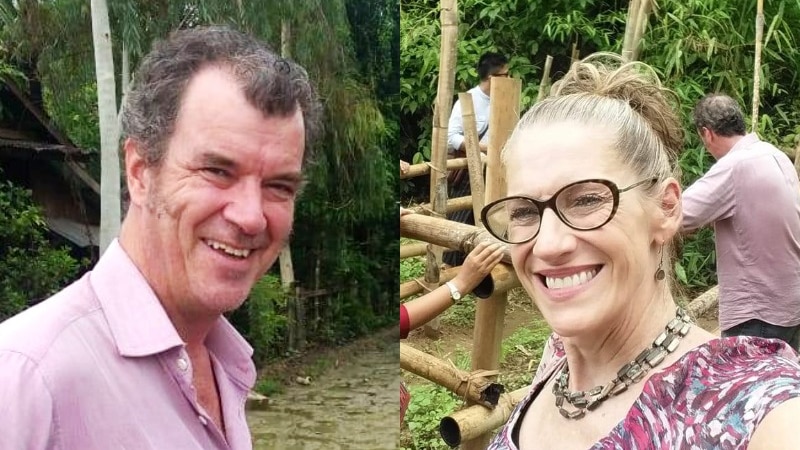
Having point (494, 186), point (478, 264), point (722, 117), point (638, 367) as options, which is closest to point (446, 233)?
point (478, 264)

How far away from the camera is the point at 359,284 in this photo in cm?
195

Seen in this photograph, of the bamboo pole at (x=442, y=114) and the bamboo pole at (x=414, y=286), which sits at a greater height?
the bamboo pole at (x=442, y=114)

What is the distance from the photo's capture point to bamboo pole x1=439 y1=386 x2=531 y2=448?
212 centimetres

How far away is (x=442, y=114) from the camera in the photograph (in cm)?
272

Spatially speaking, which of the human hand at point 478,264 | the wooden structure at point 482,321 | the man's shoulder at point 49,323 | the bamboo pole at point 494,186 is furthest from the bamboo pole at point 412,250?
the man's shoulder at point 49,323

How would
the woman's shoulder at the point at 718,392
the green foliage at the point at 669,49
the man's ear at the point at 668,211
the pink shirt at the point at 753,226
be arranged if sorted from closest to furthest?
the woman's shoulder at the point at 718,392 < the man's ear at the point at 668,211 < the pink shirt at the point at 753,226 < the green foliage at the point at 669,49

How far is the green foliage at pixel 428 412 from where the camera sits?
3.24 metres

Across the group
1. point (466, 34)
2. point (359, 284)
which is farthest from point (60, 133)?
point (466, 34)

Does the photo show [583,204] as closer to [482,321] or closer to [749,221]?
[482,321]

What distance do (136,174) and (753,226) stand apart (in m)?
2.10

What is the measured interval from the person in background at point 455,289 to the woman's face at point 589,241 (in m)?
0.91

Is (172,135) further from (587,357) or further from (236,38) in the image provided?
(587,357)

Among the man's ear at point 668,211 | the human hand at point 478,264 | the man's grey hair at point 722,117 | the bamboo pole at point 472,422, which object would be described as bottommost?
the bamboo pole at point 472,422

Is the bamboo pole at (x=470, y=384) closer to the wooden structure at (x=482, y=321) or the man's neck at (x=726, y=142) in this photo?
the wooden structure at (x=482, y=321)
